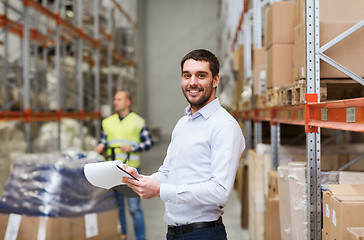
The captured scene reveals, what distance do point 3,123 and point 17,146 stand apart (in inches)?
19.3

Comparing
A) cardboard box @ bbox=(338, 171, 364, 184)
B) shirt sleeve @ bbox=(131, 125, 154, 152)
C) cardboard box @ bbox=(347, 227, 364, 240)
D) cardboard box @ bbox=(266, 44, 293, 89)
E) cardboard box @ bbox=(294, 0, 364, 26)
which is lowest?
cardboard box @ bbox=(347, 227, 364, 240)

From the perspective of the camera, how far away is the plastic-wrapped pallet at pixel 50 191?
369 centimetres

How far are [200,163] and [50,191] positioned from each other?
2168 millimetres

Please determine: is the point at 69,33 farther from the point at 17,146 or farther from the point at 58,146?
the point at 17,146

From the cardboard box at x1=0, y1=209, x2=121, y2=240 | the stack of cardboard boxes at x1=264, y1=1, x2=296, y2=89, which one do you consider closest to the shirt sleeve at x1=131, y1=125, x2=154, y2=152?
the cardboard box at x1=0, y1=209, x2=121, y2=240

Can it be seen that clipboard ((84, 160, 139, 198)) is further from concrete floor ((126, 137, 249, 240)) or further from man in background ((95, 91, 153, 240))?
concrete floor ((126, 137, 249, 240))

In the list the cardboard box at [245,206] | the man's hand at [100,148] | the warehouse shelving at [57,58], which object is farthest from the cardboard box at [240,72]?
the warehouse shelving at [57,58]

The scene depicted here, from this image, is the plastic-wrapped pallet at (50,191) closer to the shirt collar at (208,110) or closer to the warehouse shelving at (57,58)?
the shirt collar at (208,110)

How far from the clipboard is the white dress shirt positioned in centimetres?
23

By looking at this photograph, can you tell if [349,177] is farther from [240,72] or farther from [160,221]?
[240,72]

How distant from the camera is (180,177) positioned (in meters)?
2.16

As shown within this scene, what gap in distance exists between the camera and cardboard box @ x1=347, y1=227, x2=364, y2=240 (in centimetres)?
166

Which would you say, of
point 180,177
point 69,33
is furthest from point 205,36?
point 180,177

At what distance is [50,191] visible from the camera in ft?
12.4
